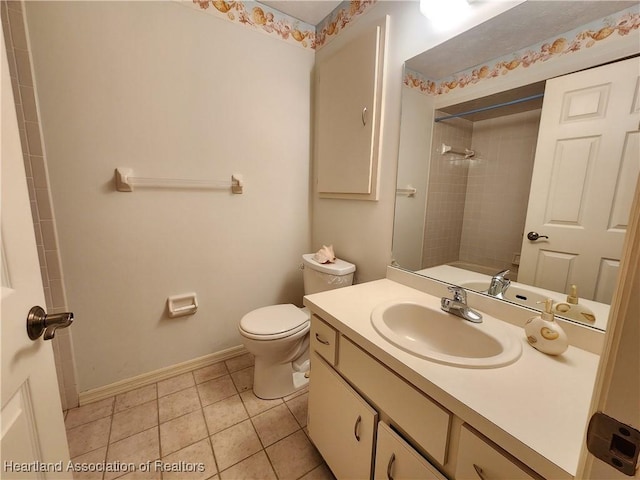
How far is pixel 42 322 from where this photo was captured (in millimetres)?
578

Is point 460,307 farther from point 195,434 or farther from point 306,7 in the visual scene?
point 306,7

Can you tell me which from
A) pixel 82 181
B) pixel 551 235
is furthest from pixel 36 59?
pixel 551 235

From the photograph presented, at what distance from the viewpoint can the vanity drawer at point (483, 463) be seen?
1.70ft

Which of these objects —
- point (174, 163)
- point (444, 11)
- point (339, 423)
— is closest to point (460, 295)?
point (339, 423)

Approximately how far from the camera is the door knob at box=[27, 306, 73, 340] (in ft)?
1.83

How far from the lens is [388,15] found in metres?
1.34

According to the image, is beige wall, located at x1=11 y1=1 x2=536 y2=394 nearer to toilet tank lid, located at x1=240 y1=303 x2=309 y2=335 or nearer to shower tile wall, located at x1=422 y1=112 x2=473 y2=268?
shower tile wall, located at x1=422 y1=112 x2=473 y2=268

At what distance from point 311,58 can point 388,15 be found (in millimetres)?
738

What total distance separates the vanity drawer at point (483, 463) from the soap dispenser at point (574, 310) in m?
0.57

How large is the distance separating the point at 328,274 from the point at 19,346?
1.31 m

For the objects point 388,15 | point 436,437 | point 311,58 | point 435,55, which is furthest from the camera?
point 311,58

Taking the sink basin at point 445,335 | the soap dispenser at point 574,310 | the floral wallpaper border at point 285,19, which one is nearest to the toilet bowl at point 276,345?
the sink basin at point 445,335

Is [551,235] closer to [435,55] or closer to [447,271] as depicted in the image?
[447,271]

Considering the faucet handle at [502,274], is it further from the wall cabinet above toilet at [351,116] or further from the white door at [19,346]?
the white door at [19,346]
